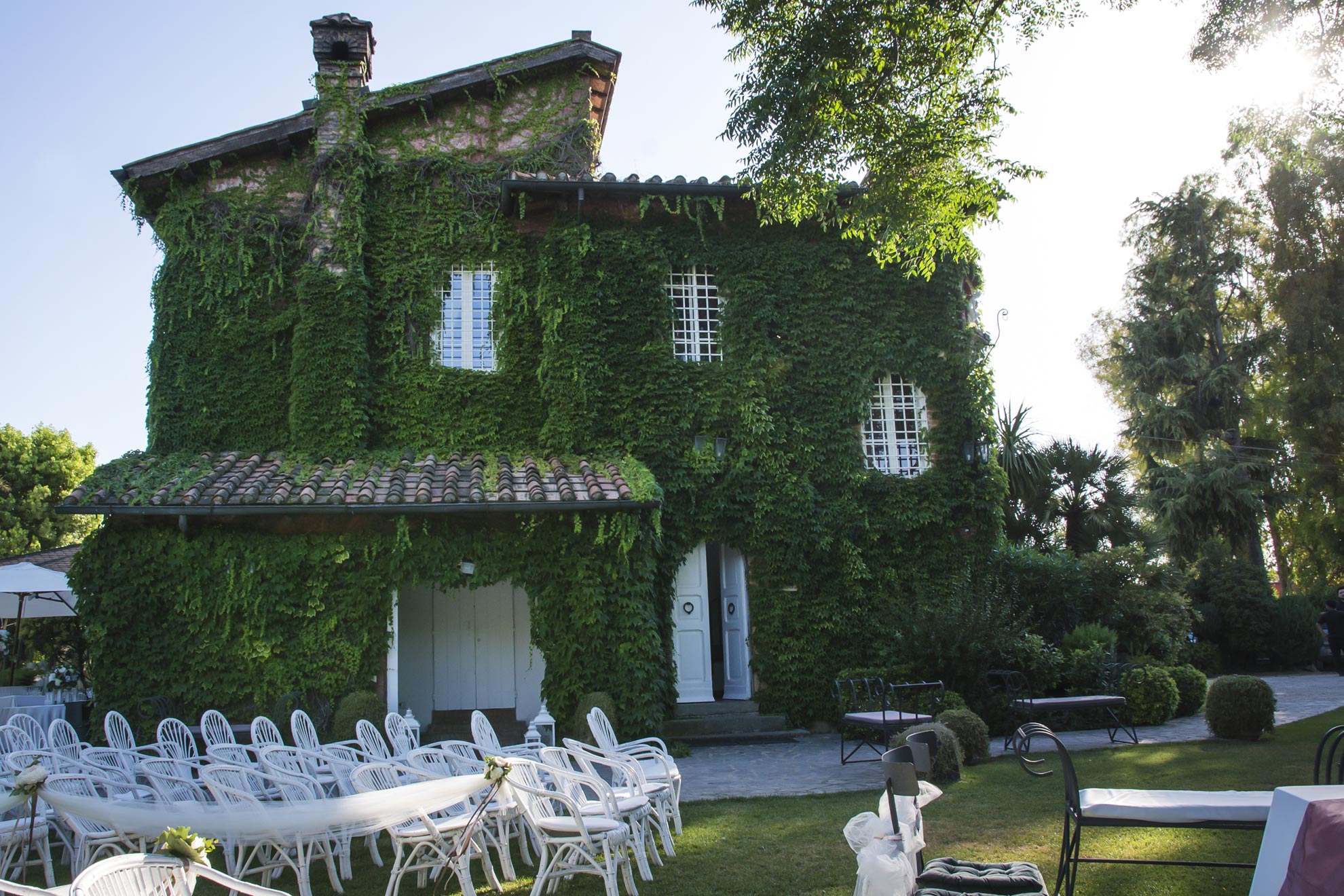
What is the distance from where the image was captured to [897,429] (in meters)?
14.2

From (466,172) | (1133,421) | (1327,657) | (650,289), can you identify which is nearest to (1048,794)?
(650,289)

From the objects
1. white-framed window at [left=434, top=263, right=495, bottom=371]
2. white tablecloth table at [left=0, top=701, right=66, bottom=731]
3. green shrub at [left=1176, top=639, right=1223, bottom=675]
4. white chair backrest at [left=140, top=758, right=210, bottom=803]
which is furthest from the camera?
green shrub at [left=1176, top=639, right=1223, bottom=675]

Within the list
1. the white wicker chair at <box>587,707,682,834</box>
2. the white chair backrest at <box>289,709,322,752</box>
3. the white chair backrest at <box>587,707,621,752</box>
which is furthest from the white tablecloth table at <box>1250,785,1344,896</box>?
the white chair backrest at <box>289,709,322,752</box>

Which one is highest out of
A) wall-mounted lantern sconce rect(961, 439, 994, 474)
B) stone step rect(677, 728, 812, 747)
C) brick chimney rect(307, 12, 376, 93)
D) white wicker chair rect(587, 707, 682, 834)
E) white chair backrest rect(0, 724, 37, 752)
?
brick chimney rect(307, 12, 376, 93)

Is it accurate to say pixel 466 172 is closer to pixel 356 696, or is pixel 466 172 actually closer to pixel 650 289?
pixel 650 289

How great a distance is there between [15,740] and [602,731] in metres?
5.05

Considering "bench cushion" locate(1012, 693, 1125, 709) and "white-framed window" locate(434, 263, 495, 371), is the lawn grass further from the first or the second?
"white-framed window" locate(434, 263, 495, 371)

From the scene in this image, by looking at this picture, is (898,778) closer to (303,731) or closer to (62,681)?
(303,731)

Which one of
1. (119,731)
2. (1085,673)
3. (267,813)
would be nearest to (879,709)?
(1085,673)

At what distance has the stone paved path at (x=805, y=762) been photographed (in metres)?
8.79

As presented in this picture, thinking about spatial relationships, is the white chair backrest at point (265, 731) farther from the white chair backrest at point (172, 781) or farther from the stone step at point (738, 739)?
the stone step at point (738, 739)

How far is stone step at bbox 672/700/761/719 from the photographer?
1247 cm

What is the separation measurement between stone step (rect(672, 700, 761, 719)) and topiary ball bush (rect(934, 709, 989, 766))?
3695mm

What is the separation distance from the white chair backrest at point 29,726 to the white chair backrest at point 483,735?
12.0ft
